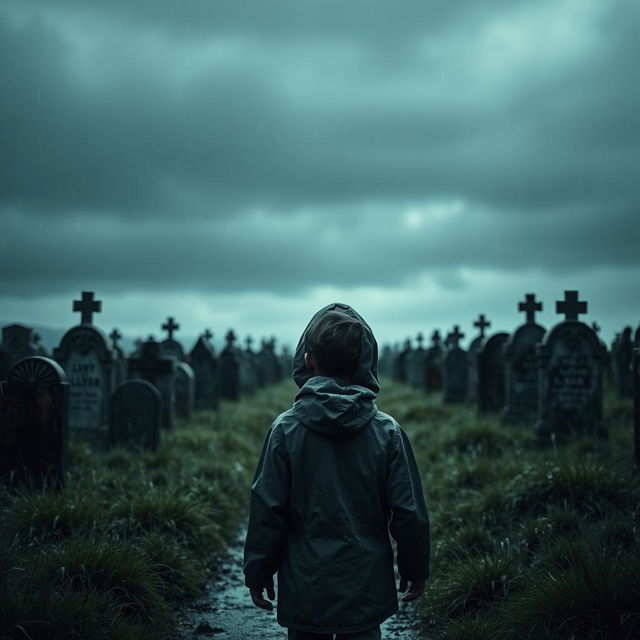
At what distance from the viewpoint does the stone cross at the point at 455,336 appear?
63.2 ft

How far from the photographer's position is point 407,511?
2621mm

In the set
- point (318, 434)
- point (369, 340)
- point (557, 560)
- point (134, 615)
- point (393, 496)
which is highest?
point (369, 340)

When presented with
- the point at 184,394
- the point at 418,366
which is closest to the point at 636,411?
the point at 184,394

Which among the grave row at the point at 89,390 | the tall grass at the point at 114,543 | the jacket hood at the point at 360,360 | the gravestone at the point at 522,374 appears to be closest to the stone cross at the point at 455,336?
the grave row at the point at 89,390

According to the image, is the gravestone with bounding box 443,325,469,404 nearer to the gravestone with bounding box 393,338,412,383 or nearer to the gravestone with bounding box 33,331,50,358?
the gravestone with bounding box 33,331,50,358

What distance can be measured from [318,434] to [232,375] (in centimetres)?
1591

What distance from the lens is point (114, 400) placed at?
8773mm

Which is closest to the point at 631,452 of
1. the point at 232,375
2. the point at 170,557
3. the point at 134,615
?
the point at 170,557

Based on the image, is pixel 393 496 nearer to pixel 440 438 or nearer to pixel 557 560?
pixel 557 560

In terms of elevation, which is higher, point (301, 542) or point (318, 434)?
point (318, 434)

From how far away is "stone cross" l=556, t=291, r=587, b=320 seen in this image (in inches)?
384

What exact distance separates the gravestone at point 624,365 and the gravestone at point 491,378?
11.5 feet

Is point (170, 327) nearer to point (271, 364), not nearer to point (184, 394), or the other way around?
point (184, 394)

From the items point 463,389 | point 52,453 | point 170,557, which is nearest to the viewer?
point 170,557
